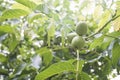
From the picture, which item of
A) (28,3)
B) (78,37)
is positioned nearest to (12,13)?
(28,3)

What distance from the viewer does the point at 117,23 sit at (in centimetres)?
136

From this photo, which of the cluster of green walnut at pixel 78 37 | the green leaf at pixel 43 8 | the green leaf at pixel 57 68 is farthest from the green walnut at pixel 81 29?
the green leaf at pixel 57 68

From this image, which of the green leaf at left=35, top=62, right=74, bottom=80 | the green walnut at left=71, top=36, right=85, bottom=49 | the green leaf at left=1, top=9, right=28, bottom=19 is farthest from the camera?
the green walnut at left=71, top=36, right=85, bottom=49

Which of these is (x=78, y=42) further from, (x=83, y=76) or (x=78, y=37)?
(x=83, y=76)

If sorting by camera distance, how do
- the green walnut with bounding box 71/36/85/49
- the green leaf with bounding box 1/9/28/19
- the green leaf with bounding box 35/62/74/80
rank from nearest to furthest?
the green leaf with bounding box 35/62/74/80
the green leaf with bounding box 1/9/28/19
the green walnut with bounding box 71/36/85/49

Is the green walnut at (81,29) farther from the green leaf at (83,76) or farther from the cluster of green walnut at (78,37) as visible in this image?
the green leaf at (83,76)

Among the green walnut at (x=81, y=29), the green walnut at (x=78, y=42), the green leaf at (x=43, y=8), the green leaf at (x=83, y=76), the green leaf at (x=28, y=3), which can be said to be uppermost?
the green leaf at (x=28, y=3)

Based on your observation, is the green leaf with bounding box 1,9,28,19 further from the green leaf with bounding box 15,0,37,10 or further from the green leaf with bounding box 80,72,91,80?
the green leaf with bounding box 80,72,91,80

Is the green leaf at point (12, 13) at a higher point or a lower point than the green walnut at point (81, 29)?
higher

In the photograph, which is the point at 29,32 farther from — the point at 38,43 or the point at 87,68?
the point at 87,68

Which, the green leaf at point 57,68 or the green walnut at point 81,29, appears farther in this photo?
the green walnut at point 81,29

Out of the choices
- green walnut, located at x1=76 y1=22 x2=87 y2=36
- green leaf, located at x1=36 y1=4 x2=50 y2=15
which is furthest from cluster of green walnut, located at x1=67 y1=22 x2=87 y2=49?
green leaf, located at x1=36 y1=4 x2=50 y2=15

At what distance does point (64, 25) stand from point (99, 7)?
22 centimetres

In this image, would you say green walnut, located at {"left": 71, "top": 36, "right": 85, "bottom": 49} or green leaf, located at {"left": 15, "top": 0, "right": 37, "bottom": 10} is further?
green walnut, located at {"left": 71, "top": 36, "right": 85, "bottom": 49}
